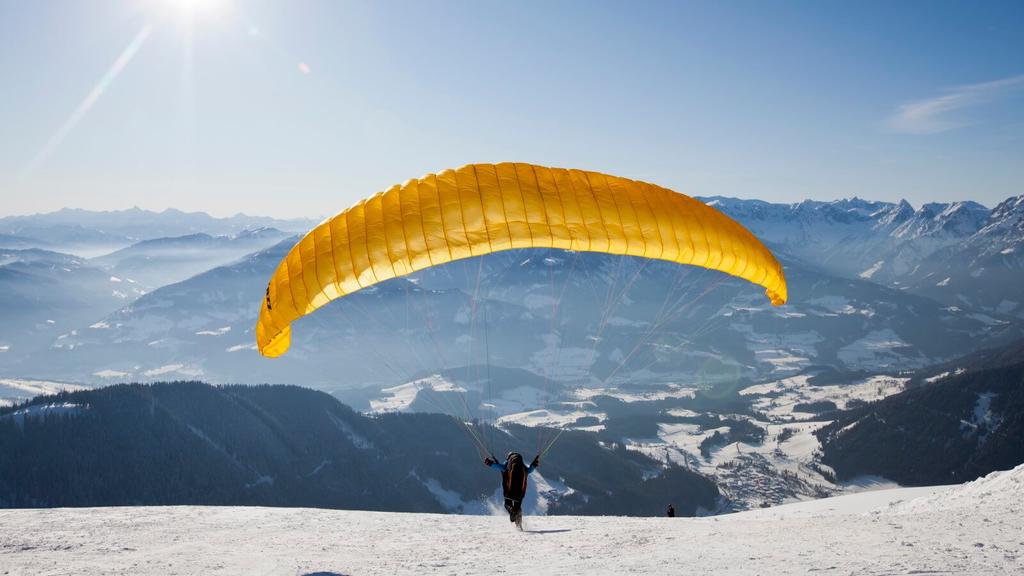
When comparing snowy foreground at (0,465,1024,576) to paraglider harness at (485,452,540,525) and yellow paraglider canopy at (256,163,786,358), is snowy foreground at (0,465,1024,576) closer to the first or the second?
paraglider harness at (485,452,540,525)

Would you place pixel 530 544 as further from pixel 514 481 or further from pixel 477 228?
pixel 477 228

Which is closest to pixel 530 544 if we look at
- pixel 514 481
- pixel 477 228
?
pixel 514 481

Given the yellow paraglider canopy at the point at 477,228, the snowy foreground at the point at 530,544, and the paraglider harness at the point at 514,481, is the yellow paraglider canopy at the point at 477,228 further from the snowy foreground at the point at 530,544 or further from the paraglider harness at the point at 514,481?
the paraglider harness at the point at 514,481

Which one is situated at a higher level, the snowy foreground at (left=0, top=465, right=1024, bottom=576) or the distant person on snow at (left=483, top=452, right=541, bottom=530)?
the distant person on snow at (left=483, top=452, right=541, bottom=530)

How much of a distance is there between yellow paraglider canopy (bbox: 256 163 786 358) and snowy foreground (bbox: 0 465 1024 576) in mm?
5252

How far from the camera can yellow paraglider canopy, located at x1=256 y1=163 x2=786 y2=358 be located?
13.4 meters

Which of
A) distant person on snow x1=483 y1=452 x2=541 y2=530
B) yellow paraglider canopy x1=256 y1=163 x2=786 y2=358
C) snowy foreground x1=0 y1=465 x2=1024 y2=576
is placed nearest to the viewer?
snowy foreground x1=0 y1=465 x2=1024 y2=576

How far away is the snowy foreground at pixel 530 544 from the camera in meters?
9.81

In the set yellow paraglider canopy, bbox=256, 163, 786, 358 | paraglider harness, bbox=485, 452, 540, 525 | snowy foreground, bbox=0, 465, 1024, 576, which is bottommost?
snowy foreground, bbox=0, 465, 1024, 576

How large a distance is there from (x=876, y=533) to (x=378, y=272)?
11.7 m

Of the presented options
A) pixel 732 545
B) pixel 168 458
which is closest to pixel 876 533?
pixel 732 545

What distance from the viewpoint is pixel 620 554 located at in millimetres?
11172

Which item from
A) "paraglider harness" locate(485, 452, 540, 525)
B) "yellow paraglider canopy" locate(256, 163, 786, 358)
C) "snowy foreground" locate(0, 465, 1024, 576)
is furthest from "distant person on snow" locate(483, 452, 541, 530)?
"yellow paraglider canopy" locate(256, 163, 786, 358)

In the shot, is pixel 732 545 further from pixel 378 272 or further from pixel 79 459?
pixel 79 459
